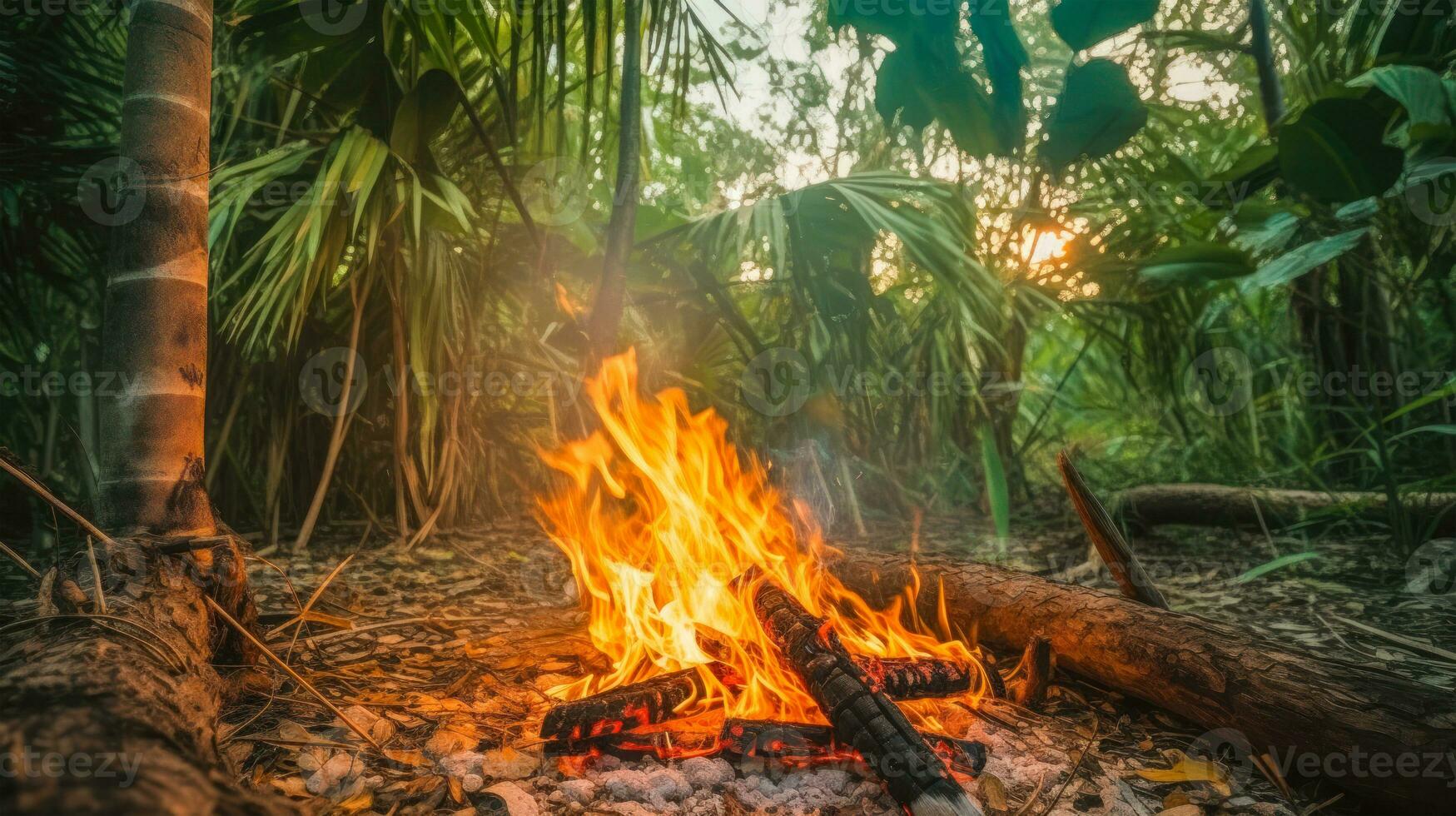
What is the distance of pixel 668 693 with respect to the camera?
1471mm

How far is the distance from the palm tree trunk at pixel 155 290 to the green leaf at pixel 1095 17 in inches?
91.5

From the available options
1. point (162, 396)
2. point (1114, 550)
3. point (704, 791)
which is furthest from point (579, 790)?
point (1114, 550)

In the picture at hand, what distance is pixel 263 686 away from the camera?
1510 millimetres

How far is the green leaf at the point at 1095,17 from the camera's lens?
219cm

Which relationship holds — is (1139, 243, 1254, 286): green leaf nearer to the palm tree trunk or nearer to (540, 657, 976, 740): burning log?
(540, 657, 976, 740): burning log

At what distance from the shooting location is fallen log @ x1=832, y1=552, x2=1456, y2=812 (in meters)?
1.13

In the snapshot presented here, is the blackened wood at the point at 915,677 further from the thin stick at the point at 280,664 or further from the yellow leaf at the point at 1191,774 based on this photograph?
the thin stick at the point at 280,664

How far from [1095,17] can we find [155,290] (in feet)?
8.50

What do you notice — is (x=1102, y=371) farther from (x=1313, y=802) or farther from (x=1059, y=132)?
(x=1313, y=802)

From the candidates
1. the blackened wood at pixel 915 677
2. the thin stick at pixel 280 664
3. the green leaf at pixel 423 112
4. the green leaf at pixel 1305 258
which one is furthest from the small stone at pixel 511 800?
the green leaf at pixel 1305 258

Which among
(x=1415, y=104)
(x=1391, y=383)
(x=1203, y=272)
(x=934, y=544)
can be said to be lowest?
(x=934, y=544)

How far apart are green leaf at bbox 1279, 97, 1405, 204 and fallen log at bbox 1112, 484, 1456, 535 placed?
1.22 meters

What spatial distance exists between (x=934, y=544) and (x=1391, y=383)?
7.08 feet

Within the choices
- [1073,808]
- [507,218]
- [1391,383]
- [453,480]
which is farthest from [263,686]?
[1391,383]
